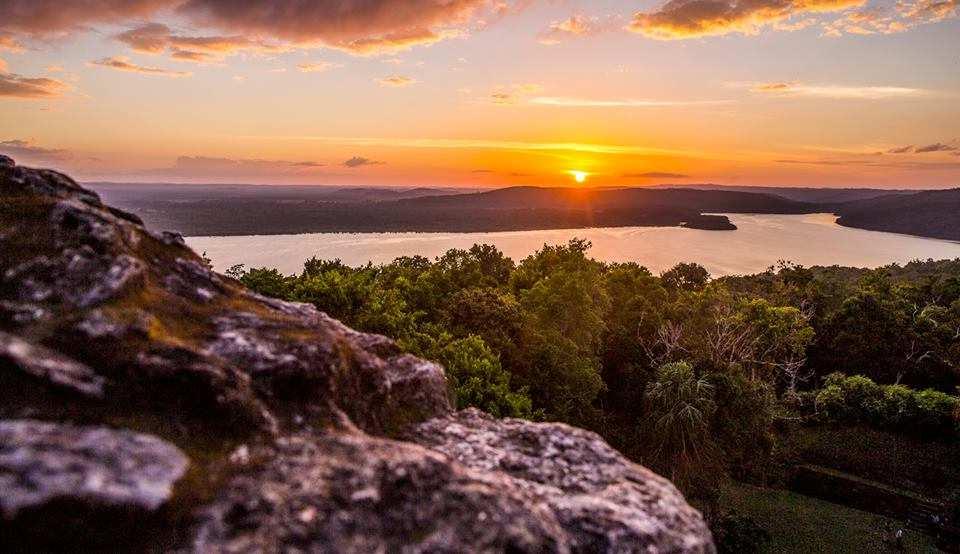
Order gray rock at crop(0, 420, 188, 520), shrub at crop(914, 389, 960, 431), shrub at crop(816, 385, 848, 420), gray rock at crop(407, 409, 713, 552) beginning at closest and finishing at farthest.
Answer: gray rock at crop(0, 420, 188, 520) → gray rock at crop(407, 409, 713, 552) → shrub at crop(914, 389, 960, 431) → shrub at crop(816, 385, 848, 420)

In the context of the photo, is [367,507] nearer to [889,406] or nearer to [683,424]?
[683,424]

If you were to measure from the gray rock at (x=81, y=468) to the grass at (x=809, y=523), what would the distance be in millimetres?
24121

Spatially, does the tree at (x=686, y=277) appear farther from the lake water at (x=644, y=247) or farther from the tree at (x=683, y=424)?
the lake water at (x=644, y=247)

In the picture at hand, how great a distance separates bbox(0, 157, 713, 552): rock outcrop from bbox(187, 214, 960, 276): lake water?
243 ft

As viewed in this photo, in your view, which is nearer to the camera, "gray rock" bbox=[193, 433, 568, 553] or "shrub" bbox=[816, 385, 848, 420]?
"gray rock" bbox=[193, 433, 568, 553]

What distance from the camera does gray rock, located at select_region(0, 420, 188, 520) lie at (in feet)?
12.1

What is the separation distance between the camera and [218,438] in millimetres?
4918

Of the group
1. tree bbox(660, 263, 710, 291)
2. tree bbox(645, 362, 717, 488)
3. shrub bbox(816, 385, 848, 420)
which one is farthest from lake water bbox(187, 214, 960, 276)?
tree bbox(645, 362, 717, 488)

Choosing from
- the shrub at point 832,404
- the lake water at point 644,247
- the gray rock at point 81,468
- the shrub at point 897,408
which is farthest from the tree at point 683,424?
the lake water at point 644,247

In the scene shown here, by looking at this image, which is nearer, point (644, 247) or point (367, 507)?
point (367, 507)

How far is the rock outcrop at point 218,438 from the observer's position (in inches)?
158

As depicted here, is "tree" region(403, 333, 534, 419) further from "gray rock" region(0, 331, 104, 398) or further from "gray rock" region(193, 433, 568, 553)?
"gray rock" region(0, 331, 104, 398)

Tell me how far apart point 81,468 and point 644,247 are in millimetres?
129261

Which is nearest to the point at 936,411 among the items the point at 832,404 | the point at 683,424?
the point at 832,404
